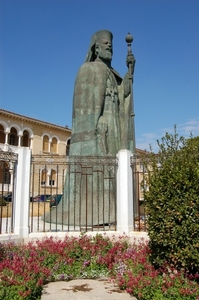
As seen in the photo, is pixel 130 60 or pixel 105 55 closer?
pixel 105 55

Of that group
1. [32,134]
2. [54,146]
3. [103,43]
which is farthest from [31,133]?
[103,43]

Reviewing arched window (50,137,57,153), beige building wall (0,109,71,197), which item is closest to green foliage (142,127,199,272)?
beige building wall (0,109,71,197)

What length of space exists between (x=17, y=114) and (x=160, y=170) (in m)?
36.3

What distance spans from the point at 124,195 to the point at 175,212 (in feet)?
10.2

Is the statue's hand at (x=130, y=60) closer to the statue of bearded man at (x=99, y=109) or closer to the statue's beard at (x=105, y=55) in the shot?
the statue of bearded man at (x=99, y=109)

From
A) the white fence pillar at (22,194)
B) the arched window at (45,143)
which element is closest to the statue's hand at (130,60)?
the white fence pillar at (22,194)

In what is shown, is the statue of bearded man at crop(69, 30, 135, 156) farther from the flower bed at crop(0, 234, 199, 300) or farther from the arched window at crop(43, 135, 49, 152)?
the arched window at crop(43, 135, 49, 152)

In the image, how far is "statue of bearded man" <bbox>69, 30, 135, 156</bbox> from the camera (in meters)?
10.2

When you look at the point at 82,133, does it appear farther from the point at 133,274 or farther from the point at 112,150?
the point at 133,274

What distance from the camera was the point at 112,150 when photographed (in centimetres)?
1038

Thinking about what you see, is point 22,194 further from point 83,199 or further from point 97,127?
point 97,127

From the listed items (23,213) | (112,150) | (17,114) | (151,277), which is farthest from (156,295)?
(17,114)

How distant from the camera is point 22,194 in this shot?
25.4 feet

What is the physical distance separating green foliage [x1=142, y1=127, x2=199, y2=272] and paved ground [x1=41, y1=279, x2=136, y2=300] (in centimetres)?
89
